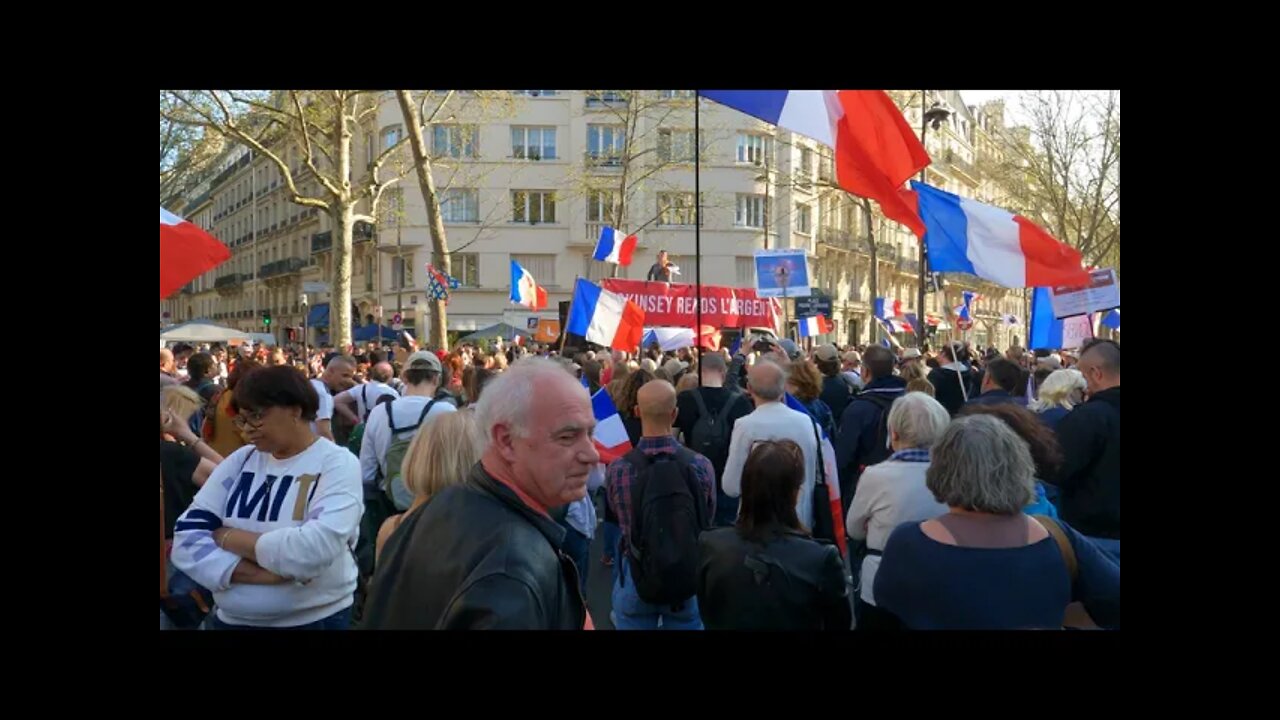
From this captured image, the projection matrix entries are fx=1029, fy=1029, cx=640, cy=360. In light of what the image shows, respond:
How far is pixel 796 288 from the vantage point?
54.6 feet

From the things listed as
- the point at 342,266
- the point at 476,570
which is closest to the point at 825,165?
the point at 342,266

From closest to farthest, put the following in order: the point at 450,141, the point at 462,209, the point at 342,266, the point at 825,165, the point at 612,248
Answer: the point at 612,248 < the point at 342,266 < the point at 450,141 < the point at 462,209 < the point at 825,165

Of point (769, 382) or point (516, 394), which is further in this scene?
point (769, 382)

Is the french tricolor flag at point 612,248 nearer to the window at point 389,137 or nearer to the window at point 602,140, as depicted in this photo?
the window at point 389,137

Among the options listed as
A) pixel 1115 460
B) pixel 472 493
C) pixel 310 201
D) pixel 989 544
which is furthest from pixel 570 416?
pixel 310 201

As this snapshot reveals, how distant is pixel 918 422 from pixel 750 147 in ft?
158

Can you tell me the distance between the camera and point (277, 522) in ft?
11.1

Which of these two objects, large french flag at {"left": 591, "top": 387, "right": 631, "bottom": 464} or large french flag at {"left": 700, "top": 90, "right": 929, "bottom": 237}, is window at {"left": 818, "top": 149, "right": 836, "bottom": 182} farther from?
large french flag at {"left": 591, "top": 387, "right": 631, "bottom": 464}

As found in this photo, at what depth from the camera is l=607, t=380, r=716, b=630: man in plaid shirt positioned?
458cm

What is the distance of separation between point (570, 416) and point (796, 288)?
14.4 metres

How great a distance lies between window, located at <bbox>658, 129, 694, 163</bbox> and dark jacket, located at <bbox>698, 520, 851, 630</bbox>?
122ft

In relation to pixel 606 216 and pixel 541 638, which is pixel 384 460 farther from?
pixel 606 216

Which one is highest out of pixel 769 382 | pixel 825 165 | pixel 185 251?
pixel 825 165

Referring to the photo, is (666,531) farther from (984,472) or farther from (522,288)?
(522,288)
